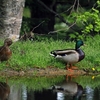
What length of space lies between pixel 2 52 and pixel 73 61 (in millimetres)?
2047

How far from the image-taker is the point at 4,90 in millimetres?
15281

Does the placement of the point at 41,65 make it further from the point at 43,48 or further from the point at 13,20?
the point at 13,20

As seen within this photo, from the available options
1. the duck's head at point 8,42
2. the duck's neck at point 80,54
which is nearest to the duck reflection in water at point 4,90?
the duck's head at point 8,42

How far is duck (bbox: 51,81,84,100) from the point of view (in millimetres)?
14914

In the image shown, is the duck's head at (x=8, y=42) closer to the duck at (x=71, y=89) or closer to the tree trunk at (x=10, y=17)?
the duck at (x=71, y=89)

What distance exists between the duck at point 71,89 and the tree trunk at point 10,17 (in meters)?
4.31

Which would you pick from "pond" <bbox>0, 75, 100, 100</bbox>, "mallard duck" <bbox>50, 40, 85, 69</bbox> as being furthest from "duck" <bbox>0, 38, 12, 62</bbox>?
"mallard duck" <bbox>50, 40, 85, 69</bbox>

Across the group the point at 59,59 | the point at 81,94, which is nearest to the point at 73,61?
the point at 59,59

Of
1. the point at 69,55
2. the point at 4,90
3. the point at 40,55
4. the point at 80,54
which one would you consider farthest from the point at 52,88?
the point at 40,55

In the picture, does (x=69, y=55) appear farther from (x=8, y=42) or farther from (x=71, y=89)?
(x=71, y=89)

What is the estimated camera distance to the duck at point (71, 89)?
48.9 ft

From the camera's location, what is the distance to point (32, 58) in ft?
58.5

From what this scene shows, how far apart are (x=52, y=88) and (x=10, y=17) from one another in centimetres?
500

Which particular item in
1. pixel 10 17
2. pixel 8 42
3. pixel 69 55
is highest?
pixel 10 17
